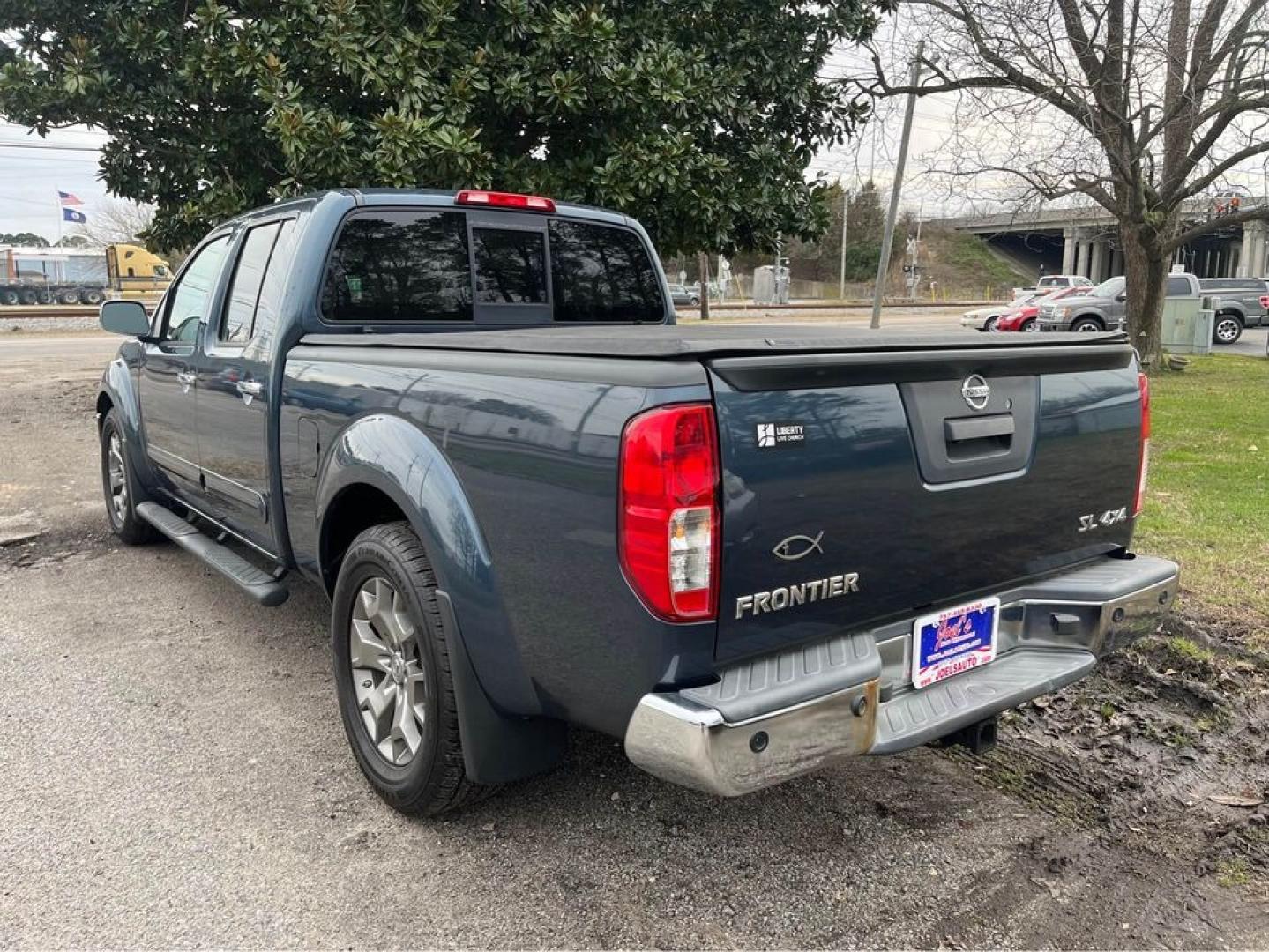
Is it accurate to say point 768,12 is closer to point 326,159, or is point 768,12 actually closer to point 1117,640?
point 326,159

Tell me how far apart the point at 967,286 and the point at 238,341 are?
86.5 m

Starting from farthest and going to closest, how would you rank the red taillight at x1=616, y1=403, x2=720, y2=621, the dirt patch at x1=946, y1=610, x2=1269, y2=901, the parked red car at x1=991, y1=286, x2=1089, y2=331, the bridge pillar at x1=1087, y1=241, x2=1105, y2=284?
1. the bridge pillar at x1=1087, y1=241, x2=1105, y2=284
2. the parked red car at x1=991, y1=286, x2=1089, y2=331
3. the dirt patch at x1=946, y1=610, x2=1269, y2=901
4. the red taillight at x1=616, y1=403, x2=720, y2=621

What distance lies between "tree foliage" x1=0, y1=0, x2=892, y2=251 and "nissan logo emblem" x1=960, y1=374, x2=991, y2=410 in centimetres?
615

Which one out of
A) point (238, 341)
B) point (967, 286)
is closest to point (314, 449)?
point (238, 341)

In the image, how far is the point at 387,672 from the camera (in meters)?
3.11

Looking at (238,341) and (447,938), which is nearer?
(447,938)

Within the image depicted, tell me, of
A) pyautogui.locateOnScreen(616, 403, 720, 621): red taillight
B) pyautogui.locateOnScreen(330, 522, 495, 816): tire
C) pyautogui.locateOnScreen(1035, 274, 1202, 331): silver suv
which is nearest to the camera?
pyautogui.locateOnScreen(616, 403, 720, 621): red taillight

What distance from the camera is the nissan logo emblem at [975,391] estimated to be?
2.65m

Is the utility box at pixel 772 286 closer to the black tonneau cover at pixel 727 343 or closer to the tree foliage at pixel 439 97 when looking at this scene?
the tree foliage at pixel 439 97

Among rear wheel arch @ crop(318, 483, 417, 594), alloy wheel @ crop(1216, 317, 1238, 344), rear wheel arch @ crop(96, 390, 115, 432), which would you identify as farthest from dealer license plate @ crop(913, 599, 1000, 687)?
alloy wheel @ crop(1216, 317, 1238, 344)

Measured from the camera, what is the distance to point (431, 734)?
2795 mm

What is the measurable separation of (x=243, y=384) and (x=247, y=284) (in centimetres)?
60

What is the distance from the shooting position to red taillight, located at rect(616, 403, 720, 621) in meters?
2.15

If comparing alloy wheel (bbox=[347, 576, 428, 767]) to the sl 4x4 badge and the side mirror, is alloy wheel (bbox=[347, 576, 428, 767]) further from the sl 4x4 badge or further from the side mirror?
the side mirror
